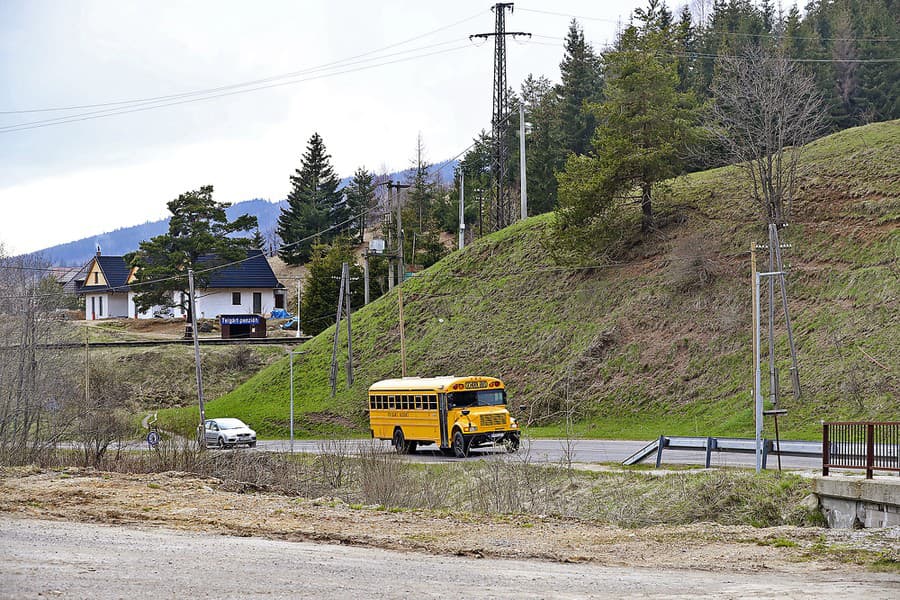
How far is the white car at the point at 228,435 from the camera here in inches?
1726

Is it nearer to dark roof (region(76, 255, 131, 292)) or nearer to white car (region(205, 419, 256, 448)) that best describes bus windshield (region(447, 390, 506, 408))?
white car (region(205, 419, 256, 448))

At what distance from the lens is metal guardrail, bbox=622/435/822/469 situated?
26.0 meters

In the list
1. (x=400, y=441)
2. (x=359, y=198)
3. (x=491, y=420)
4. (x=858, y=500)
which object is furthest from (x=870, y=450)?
(x=359, y=198)

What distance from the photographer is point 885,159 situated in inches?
2165

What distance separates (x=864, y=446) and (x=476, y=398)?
18.3 meters

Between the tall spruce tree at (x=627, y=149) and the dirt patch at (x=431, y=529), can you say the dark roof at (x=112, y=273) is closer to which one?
the tall spruce tree at (x=627, y=149)

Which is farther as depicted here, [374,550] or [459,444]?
[459,444]

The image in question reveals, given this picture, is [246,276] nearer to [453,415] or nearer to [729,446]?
[453,415]

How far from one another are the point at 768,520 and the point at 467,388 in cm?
1564

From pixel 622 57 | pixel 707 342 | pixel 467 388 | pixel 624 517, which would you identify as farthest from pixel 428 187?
pixel 624 517

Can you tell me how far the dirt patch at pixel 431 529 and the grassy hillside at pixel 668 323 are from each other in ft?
72.7

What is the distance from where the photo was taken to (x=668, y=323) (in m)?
50.9

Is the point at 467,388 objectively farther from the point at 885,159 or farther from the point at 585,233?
the point at 885,159

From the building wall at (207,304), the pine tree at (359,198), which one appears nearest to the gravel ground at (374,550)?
the building wall at (207,304)
